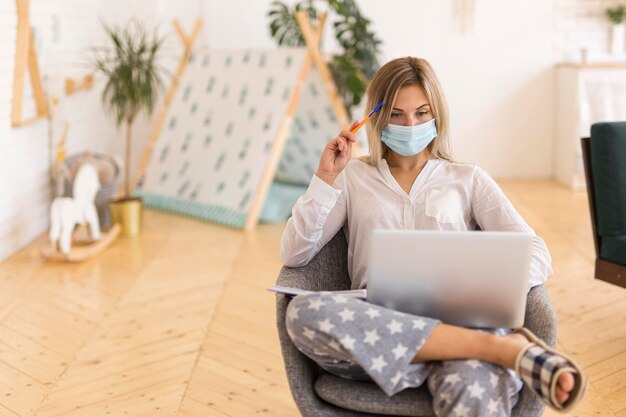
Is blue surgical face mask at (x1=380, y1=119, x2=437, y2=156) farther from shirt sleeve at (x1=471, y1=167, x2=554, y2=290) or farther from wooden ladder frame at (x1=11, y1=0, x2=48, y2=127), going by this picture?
wooden ladder frame at (x1=11, y1=0, x2=48, y2=127)

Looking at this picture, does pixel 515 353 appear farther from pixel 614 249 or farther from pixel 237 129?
pixel 237 129

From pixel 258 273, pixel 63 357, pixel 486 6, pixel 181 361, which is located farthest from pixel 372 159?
pixel 486 6

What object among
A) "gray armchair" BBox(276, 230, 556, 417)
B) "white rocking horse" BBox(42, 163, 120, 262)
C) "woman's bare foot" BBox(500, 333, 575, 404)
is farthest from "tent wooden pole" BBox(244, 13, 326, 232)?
→ "woman's bare foot" BBox(500, 333, 575, 404)

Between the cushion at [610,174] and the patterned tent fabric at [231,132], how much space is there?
2293 mm

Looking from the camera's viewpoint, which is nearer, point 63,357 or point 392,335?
point 392,335

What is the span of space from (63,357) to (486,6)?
14.9 feet

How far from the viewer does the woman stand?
1.68 metres

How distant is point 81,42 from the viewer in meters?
5.38

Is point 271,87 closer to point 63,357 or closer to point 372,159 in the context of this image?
point 63,357

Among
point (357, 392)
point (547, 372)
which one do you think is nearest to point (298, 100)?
point (357, 392)

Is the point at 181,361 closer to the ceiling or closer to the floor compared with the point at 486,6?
closer to the floor

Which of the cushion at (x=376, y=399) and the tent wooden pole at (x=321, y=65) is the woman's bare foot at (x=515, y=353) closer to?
the cushion at (x=376, y=399)

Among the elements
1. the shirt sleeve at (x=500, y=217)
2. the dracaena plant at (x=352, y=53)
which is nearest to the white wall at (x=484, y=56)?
the dracaena plant at (x=352, y=53)

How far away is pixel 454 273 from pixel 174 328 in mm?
1700
